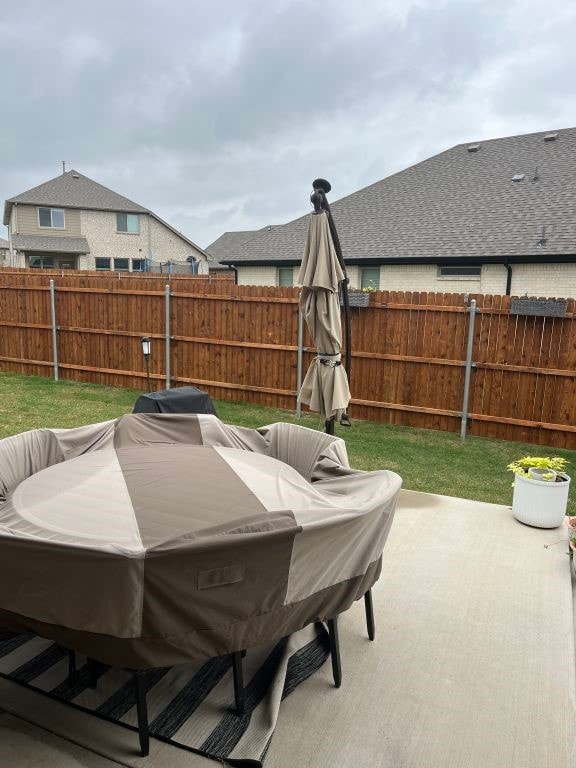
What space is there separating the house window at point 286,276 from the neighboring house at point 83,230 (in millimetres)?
15882

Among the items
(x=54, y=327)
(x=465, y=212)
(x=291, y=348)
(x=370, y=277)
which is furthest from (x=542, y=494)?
(x=465, y=212)

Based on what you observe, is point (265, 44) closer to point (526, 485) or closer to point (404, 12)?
point (404, 12)

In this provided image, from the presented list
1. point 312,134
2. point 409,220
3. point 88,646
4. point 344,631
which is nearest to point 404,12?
point 409,220

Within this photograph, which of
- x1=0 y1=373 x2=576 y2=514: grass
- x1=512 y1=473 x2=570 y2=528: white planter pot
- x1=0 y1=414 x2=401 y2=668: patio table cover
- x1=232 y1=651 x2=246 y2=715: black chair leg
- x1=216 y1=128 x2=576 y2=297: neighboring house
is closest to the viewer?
x1=0 y1=414 x2=401 y2=668: patio table cover

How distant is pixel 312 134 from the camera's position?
2544 centimetres

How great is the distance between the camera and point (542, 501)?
4.59 meters

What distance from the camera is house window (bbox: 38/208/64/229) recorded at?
31375 mm

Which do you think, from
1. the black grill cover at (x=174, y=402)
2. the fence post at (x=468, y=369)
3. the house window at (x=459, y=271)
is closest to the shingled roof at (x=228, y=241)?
the house window at (x=459, y=271)

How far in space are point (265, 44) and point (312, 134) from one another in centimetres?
1467

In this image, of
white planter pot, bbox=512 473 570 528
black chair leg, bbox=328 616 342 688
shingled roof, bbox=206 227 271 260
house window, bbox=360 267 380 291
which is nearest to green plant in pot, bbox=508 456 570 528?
white planter pot, bbox=512 473 570 528

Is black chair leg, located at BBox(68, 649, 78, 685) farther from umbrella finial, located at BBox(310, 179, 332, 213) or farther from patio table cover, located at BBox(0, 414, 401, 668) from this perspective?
umbrella finial, located at BBox(310, 179, 332, 213)

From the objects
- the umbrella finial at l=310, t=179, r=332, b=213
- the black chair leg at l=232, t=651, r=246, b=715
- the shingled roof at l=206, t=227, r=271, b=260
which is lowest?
the black chair leg at l=232, t=651, r=246, b=715

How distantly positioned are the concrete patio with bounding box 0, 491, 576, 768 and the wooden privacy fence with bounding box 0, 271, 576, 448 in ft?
13.7

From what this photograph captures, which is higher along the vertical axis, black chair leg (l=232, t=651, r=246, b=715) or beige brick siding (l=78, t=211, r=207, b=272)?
beige brick siding (l=78, t=211, r=207, b=272)
